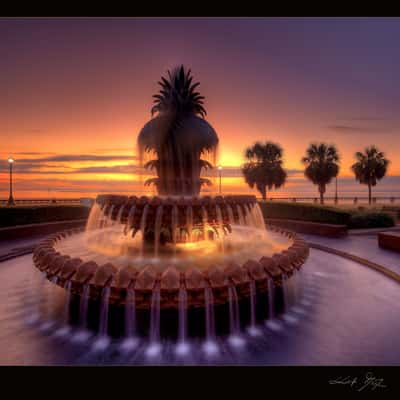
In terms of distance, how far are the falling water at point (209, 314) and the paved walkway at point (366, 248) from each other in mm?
7157

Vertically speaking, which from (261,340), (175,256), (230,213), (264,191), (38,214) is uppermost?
(264,191)

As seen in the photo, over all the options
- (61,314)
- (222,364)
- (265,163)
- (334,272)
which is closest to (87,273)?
(61,314)

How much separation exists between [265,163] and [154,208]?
34.1 metres

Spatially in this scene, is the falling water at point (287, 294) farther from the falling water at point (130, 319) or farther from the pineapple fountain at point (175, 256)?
the falling water at point (130, 319)

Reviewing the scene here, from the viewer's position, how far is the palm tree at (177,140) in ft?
25.4

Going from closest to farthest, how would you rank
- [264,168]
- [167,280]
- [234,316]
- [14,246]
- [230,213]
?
[167,280] → [234,316] → [230,213] → [14,246] → [264,168]

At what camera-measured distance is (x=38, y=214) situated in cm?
1658

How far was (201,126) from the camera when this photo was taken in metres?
7.88

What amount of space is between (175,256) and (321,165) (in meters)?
42.0

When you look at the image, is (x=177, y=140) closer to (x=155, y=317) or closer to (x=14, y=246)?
(x=155, y=317)

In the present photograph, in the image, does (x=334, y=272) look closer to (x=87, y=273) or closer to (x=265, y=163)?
(x=87, y=273)

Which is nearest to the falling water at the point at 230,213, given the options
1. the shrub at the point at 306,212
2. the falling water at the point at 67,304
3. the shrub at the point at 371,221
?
the falling water at the point at 67,304

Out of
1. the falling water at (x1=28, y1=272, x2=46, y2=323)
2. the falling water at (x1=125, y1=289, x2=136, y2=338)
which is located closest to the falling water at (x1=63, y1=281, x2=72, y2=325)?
the falling water at (x1=28, y1=272, x2=46, y2=323)

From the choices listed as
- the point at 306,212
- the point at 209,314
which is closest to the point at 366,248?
the point at 306,212
